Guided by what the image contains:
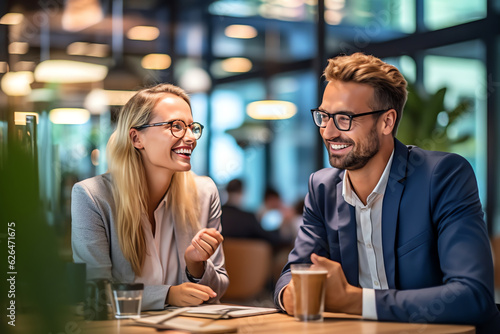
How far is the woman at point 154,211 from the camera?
1636 mm

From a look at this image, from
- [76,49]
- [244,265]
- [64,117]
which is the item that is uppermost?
[76,49]

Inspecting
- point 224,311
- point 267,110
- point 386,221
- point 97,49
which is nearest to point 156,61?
point 97,49

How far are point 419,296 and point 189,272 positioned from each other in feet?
2.30

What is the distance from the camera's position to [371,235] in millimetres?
1613

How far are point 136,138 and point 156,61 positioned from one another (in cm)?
546

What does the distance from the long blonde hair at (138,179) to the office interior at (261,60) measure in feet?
9.02

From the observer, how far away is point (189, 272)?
1.74 meters

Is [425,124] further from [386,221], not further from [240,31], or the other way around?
[240,31]

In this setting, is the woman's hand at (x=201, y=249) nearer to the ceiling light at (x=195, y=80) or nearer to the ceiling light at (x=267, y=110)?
the ceiling light at (x=267, y=110)

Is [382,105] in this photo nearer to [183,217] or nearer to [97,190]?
[183,217]

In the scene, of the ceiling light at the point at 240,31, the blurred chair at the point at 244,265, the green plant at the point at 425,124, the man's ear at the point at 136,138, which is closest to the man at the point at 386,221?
the man's ear at the point at 136,138

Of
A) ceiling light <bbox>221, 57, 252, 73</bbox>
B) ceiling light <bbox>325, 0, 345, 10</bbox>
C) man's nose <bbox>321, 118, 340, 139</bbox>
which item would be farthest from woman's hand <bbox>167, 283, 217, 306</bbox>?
ceiling light <bbox>221, 57, 252, 73</bbox>

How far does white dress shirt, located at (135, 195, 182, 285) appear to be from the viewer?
5.66 ft

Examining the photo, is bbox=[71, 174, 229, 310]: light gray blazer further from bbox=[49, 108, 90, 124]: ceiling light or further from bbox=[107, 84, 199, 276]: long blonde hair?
bbox=[49, 108, 90, 124]: ceiling light
